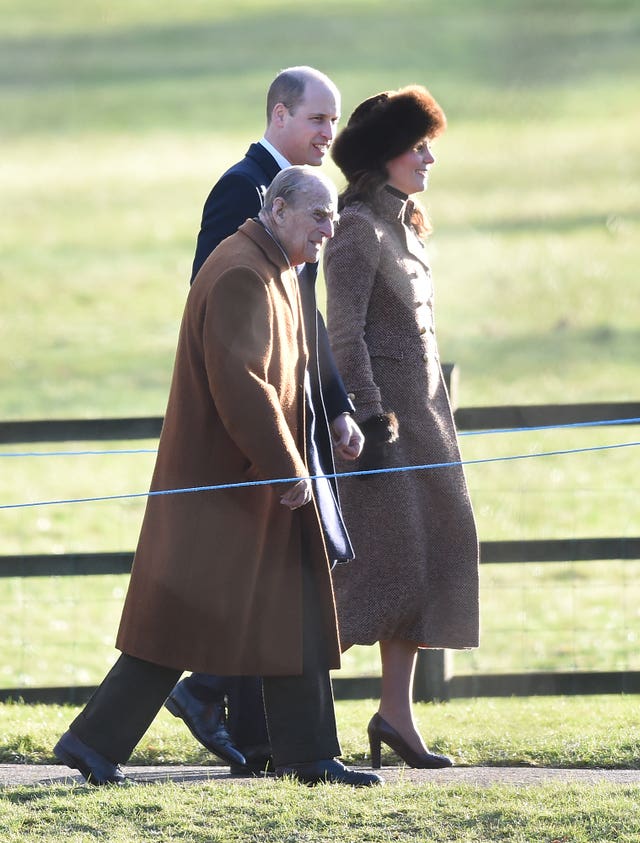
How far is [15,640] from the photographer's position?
8.62 meters

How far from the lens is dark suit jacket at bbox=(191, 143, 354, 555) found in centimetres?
459

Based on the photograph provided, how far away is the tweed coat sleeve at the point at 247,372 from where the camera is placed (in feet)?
13.6

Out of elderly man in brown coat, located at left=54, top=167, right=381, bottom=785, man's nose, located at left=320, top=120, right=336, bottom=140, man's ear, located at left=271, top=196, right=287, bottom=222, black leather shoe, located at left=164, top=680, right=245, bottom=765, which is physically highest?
man's nose, located at left=320, top=120, right=336, bottom=140

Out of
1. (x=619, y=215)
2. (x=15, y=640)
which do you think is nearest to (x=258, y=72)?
(x=619, y=215)

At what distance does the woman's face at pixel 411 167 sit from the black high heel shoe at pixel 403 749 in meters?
1.57

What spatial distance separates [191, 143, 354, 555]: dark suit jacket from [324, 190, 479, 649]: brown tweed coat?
0.61 feet

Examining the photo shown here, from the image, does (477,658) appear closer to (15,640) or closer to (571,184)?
(15,640)

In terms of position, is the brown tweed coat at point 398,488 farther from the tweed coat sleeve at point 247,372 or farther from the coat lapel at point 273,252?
the tweed coat sleeve at point 247,372

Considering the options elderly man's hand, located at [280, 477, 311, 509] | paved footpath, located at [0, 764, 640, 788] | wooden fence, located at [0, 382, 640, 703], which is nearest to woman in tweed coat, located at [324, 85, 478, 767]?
paved footpath, located at [0, 764, 640, 788]

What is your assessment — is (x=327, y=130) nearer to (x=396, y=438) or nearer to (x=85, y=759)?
(x=396, y=438)

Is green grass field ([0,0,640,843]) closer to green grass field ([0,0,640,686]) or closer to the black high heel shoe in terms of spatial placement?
green grass field ([0,0,640,686])

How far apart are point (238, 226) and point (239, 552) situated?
945 millimetres

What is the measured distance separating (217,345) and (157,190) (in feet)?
79.8

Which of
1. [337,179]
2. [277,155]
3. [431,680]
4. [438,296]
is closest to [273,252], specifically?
[277,155]
